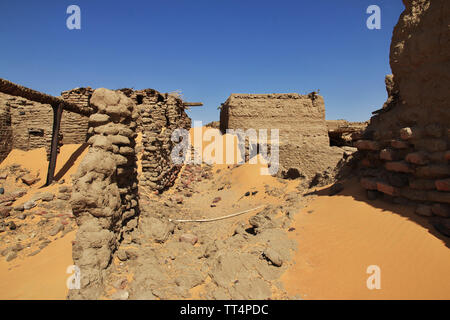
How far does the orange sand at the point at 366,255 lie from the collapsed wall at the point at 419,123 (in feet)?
1.23

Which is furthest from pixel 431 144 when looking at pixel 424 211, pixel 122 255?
pixel 122 255

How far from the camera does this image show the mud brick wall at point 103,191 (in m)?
2.90

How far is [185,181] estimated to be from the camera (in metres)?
9.83

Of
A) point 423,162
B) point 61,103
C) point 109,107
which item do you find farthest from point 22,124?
point 423,162

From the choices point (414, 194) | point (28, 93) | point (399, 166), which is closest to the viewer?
point (414, 194)

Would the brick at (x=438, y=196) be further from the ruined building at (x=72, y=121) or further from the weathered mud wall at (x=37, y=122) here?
the weathered mud wall at (x=37, y=122)

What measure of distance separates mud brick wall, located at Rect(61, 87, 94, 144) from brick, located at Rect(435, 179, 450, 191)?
1143cm

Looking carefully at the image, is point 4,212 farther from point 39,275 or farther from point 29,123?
point 29,123

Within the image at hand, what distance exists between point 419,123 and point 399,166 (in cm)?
85

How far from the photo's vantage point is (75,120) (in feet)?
32.2

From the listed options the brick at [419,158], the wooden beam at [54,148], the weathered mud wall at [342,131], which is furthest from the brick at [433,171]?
the weathered mud wall at [342,131]

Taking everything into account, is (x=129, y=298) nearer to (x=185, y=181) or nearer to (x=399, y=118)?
(x=399, y=118)

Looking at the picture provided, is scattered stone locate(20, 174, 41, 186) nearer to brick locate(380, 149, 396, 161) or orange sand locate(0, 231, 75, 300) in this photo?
orange sand locate(0, 231, 75, 300)
